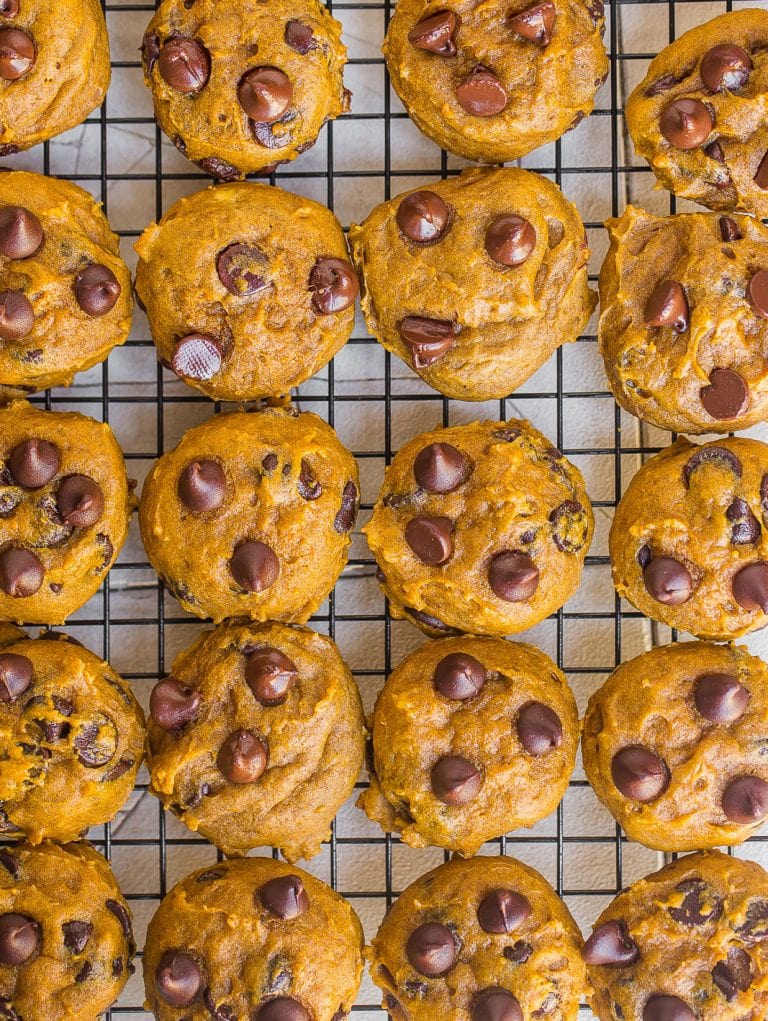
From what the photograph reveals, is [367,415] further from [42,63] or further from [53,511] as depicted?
[42,63]

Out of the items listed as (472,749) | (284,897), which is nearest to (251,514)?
(472,749)

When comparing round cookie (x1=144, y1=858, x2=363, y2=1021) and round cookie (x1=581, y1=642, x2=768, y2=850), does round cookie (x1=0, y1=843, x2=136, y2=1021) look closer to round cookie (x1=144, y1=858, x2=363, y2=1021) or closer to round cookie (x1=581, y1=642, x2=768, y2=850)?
round cookie (x1=144, y1=858, x2=363, y2=1021)

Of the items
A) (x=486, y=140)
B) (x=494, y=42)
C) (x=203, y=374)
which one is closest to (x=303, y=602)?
(x=203, y=374)

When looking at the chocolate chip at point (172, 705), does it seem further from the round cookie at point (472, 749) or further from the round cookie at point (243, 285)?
the round cookie at point (243, 285)

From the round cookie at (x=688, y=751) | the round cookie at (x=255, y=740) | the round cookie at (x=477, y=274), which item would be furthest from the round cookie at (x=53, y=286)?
the round cookie at (x=688, y=751)

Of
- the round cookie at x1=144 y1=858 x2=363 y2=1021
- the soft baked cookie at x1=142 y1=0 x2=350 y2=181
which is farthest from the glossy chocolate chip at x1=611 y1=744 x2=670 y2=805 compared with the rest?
the soft baked cookie at x1=142 y1=0 x2=350 y2=181

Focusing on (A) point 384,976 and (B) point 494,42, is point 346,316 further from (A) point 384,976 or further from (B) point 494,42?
(A) point 384,976

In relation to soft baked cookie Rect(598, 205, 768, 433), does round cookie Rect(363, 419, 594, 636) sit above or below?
below
